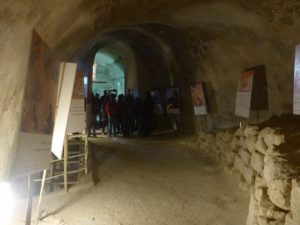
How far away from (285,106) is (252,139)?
3.72 ft

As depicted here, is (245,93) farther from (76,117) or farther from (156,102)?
(156,102)

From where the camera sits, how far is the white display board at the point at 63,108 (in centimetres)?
407

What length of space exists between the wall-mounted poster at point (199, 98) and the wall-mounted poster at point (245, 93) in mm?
2280

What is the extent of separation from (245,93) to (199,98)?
2907mm

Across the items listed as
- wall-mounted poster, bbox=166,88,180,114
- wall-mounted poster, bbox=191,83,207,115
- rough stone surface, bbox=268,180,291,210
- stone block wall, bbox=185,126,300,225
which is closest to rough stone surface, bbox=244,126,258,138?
stone block wall, bbox=185,126,300,225

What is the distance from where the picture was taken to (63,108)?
13.5 ft

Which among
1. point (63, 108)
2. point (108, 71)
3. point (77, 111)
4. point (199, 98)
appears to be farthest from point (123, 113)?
point (108, 71)

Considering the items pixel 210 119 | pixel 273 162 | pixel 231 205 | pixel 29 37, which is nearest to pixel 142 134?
pixel 210 119

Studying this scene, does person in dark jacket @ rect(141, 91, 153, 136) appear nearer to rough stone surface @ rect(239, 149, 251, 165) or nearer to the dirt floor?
the dirt floor

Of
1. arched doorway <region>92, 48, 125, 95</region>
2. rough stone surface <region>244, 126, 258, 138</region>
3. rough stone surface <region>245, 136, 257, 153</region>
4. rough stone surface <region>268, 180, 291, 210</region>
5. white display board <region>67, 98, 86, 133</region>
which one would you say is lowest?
rough stone surface <region>268, 180, 291, 210</region>

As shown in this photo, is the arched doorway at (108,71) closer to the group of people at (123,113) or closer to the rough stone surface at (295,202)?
the group of people at (123,113)

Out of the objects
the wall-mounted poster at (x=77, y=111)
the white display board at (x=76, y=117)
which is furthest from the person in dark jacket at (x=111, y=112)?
the white display board at (x=76, y=117)

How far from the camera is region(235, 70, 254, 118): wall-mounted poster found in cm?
659

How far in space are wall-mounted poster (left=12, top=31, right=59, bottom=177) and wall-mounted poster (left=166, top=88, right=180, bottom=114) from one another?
29.6 feet
